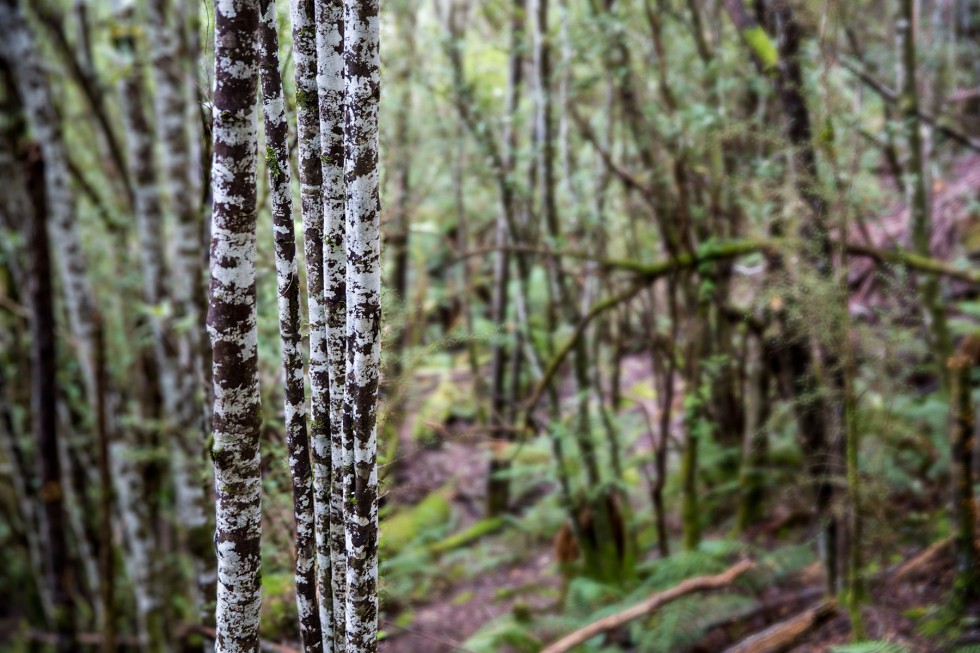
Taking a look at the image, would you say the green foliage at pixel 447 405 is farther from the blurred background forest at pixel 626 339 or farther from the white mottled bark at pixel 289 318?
the white mottled bark at pixel 289 318

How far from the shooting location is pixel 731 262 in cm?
703

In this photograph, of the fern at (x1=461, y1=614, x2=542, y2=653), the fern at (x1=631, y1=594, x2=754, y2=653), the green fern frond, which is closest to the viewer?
the fern at (x1=631, y1=594, x2=754, y2=653)

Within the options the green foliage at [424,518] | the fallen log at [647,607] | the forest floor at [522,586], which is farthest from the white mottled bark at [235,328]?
the green foliage at [424,518]

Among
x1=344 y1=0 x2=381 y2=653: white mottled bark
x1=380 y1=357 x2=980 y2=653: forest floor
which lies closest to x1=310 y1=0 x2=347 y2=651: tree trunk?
x1=344 y1=0 x2=381 y2=653: white mottled bark

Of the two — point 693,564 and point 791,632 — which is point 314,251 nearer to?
point 791,632

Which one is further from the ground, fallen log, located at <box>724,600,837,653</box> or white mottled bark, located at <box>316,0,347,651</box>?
white mottled bark, located at <box>316,0,347,651</box>

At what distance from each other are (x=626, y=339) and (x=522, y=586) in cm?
304

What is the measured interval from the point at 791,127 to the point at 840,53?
394cm

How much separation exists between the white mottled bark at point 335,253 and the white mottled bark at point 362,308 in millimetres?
105

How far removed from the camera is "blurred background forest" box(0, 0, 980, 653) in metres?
4.62

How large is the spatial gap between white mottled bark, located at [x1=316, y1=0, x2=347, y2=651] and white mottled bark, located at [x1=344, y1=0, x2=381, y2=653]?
10 cm

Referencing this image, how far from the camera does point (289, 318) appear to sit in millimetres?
2359

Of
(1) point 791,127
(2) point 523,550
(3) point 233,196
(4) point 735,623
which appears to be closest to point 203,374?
(3) point 233,196

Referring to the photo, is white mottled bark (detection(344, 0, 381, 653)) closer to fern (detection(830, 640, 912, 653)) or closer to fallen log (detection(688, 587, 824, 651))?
fern (detection(830, 640, 912, 653))
